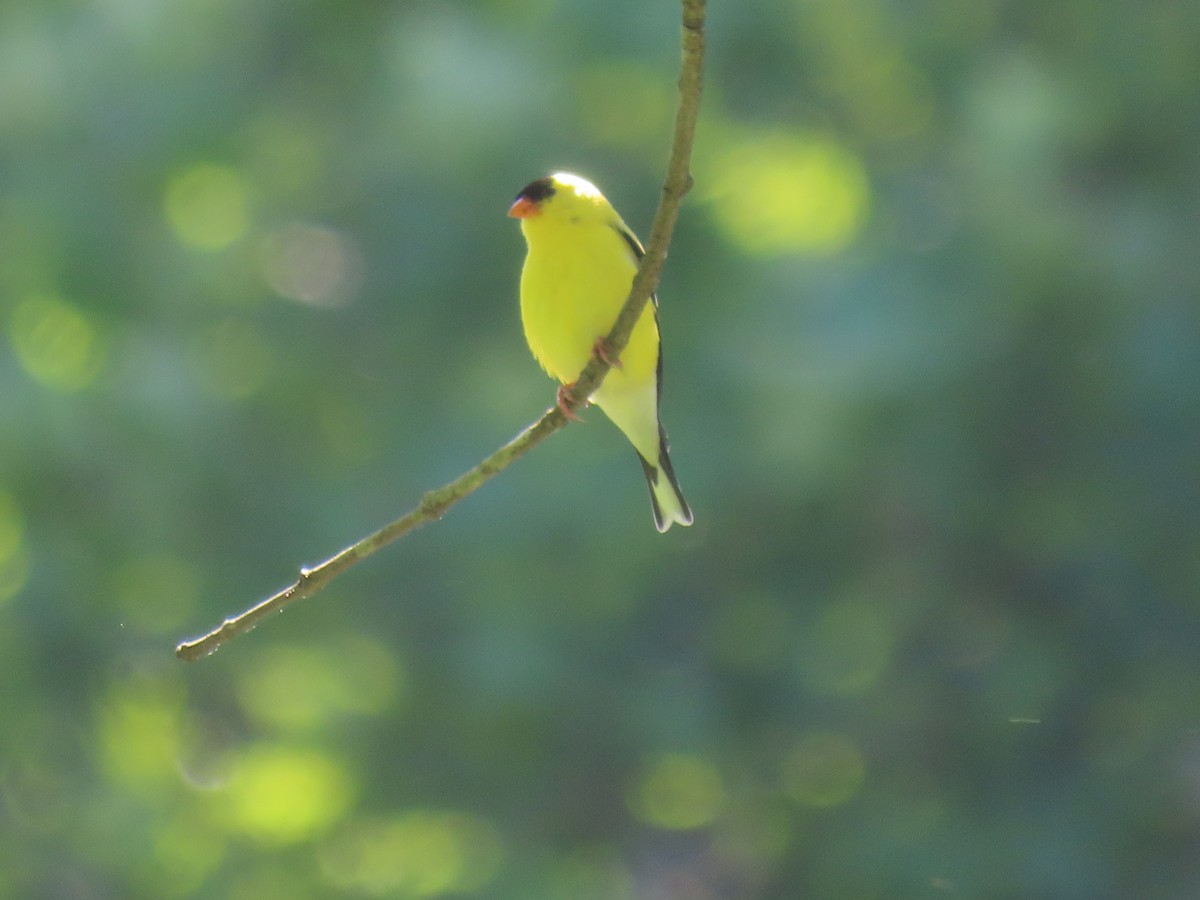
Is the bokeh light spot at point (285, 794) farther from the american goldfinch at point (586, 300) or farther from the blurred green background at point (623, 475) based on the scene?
the american goldfinch at point (586, 300)

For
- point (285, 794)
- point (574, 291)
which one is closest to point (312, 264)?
point (285, 794)

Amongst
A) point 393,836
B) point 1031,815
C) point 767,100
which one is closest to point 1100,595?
point 1031,815

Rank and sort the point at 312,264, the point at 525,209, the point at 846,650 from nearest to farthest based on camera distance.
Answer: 1. the point at 525,209
2. the point at 846,650
3. the point at 312,264

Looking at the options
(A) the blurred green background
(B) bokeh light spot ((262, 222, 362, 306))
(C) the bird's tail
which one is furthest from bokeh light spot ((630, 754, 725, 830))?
A: (C) the bird's tail

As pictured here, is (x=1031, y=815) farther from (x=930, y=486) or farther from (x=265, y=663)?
(x=265, y=663)

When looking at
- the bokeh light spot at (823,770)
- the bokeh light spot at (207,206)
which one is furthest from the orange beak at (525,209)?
the bokeh light spot at (823,770)

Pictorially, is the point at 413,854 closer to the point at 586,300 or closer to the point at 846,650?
the point at 846,650
